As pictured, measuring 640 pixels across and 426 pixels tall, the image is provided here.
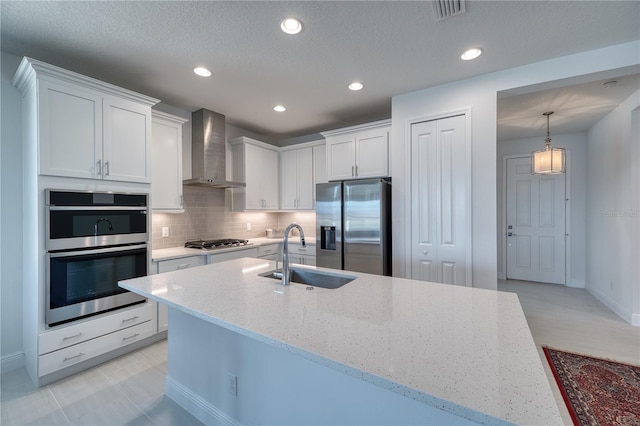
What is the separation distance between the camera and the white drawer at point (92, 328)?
6.86 feet

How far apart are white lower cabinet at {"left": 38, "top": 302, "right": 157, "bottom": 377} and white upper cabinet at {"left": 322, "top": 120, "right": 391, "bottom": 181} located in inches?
107

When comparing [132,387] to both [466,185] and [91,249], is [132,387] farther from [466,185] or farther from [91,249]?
[466,185]

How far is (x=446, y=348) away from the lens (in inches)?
36.0

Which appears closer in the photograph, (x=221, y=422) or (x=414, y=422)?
(x=414, y=422)

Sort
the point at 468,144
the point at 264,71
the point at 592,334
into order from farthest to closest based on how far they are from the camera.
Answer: the point at 592,334, the point at 468,144, the point at 264,71

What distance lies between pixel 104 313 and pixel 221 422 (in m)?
1.55

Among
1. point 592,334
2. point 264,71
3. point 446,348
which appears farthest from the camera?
point 592,334

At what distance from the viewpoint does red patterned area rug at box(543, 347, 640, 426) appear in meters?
1.84

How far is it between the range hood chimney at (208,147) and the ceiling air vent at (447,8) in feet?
9.38

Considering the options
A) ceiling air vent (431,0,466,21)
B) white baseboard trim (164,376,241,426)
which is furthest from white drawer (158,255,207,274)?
ceiling air vent (431,0,466,21)

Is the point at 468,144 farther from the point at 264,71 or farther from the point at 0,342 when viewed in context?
the point at 0,342

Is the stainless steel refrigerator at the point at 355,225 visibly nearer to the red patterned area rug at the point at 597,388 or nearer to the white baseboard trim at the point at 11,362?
the red patterned area rug at the point at 597,388

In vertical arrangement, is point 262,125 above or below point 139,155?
above

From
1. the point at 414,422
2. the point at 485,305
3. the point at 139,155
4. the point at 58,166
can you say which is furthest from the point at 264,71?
the point at 414,422
